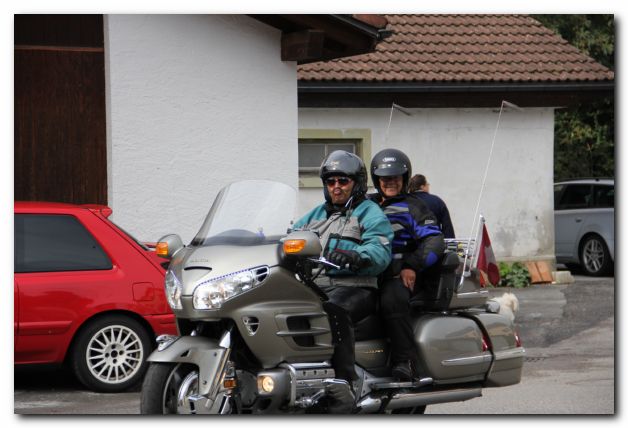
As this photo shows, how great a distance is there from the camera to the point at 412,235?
750cm

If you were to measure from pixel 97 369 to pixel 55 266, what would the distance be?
2.91 feet

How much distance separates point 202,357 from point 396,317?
4.61 ft

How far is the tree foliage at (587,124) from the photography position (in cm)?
2164

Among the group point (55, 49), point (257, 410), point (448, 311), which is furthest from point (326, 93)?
point (257, 410)

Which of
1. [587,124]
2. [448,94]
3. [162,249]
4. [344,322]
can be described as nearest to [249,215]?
[162,249]

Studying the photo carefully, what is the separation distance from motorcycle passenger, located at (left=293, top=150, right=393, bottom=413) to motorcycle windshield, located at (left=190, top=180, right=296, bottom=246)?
0.24 meters

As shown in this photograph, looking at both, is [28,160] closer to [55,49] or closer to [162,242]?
[55,49]

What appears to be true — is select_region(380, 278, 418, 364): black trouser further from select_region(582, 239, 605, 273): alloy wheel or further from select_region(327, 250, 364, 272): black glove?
select_region(582, 239, 605, 273): alloy wheel

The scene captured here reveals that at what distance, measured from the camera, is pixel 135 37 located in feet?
38.8

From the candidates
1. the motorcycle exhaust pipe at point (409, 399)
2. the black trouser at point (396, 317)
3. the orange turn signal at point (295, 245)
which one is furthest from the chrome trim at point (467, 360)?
the orange turn signal at point (295, 245)

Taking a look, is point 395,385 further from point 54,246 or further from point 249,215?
point 54,246

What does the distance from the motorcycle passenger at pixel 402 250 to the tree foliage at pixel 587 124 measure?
45.4ft

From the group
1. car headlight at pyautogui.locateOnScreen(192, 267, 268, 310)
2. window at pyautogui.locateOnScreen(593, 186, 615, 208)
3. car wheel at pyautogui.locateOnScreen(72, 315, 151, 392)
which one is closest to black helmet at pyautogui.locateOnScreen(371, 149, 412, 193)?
car headlight at pyautogui.locateOnScreen(192, 267, 268, 310)

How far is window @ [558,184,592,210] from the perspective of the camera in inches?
781
